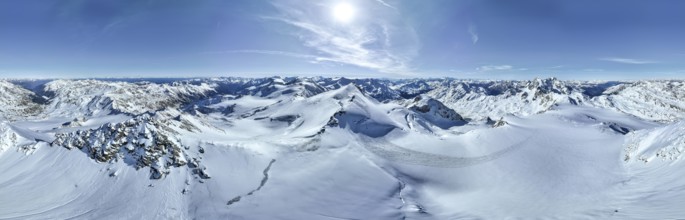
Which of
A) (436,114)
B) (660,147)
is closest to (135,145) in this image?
(660,147)

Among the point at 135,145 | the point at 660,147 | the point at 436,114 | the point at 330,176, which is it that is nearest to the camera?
the point at 660,147

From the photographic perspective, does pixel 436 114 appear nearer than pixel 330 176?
No

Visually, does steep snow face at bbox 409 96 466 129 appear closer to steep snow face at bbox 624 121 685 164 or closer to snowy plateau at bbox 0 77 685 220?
snowy plateau at bbox 0 77 685 220

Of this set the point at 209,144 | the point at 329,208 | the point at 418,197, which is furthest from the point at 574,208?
the point at 209,144

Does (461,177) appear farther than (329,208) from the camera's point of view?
Yes

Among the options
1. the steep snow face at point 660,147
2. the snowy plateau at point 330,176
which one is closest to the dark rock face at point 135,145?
the snowy plateau at point 330,176

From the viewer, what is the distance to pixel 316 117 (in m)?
155

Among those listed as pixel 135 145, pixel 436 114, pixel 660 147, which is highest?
pixel 660 147

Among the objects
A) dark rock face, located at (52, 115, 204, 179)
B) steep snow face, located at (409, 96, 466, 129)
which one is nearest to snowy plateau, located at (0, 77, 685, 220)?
dark rock face, located at (52, 115, 204, 179)

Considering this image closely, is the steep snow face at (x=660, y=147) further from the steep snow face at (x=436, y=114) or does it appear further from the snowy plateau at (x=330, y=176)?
the steep snow face at (x=436, y=114)

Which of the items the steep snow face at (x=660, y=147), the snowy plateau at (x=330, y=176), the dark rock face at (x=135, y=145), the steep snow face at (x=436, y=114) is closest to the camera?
the snowy plateau at (x=330, y=176)

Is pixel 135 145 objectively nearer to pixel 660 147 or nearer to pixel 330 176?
pixel 330 176

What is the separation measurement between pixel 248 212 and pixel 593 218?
164ft

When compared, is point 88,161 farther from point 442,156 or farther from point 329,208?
point 442,156
